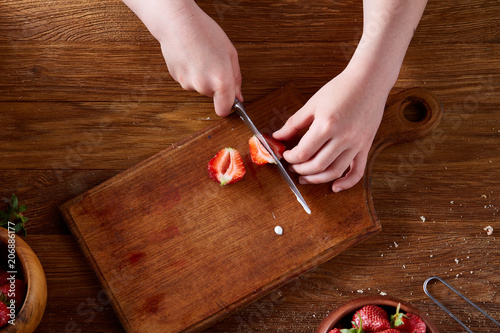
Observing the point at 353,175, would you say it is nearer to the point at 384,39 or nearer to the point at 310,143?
the point at 310,143

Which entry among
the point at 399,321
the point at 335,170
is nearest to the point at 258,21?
the point at 335,170

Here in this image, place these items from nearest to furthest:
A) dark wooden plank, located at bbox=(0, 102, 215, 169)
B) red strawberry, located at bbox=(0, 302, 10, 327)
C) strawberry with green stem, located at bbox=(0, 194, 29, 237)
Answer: red strawberry, located at bbox=(0, 302, 10, 327) → strawberry with green stem, located at bbox=(0, 194, 29, 237) → dark wooden plank, located at bbox=(0, 102, 215, 169)

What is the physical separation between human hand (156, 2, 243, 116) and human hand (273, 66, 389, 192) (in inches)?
7.1

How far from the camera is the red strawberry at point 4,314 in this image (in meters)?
0.84

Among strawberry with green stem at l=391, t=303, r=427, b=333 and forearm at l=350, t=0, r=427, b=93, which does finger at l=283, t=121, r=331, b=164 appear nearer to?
forearm at l=350, t=0, r=427, b=93

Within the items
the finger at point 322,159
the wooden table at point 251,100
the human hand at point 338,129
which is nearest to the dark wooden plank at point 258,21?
the wooden table at point 251,100

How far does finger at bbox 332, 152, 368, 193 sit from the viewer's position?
105 cm

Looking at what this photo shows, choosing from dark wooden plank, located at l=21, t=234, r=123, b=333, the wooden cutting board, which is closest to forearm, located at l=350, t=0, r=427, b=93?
the wooden cutting board

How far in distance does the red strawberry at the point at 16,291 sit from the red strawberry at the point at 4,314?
0.12 feet

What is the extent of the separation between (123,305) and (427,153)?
0.84 meters

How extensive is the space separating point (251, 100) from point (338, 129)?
25cm

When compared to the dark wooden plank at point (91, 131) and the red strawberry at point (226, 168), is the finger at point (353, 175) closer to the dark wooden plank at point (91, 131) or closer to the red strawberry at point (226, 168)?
the red strawberry at point (226, 168)

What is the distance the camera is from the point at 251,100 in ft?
3.70

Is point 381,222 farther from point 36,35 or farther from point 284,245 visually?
point 36,35
